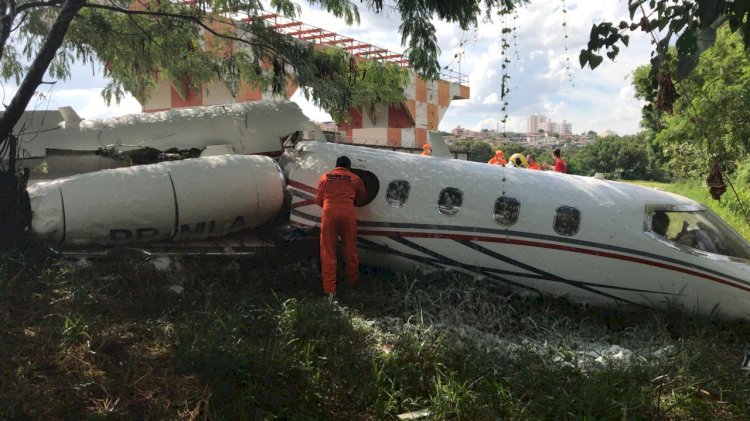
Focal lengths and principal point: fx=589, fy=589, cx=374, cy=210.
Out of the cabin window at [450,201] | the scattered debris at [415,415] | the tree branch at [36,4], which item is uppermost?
the tree branch at [36,4]

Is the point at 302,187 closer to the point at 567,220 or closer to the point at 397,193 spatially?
the point at 397,193

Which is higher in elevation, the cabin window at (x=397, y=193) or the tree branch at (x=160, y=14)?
the tree branch at (x=160, y=14)

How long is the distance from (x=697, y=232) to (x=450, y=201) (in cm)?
357

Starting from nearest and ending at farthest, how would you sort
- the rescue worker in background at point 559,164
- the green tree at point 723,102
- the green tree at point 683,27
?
the green tree at point 683,27, the rescue worker in background at point 559,164, the green tree at point 723,102

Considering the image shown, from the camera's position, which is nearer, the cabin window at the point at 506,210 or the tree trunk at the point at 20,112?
the tree trunk at the point at 20,112

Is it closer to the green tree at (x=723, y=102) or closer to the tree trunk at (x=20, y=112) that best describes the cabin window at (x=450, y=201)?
the tree trunk at (x=20, y=112)

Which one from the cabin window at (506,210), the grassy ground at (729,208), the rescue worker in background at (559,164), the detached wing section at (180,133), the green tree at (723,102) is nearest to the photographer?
the cabin window at (506,210)

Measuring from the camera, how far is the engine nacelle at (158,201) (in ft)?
28.6

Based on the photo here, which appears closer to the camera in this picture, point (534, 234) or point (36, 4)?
point (534, 234)

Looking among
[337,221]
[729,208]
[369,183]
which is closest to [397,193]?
[369,183]

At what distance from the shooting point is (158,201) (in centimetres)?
900

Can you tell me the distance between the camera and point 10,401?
487 cm

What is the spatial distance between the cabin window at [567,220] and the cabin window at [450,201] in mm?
1467

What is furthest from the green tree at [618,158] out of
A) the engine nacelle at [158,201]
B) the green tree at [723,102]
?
the engine nacelle at [158,201]
